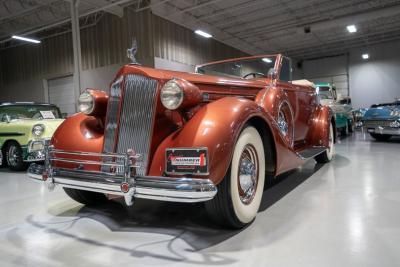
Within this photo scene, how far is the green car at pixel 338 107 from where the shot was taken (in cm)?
924

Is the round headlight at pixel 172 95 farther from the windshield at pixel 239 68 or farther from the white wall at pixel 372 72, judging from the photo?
the white wall at pixel 372 72

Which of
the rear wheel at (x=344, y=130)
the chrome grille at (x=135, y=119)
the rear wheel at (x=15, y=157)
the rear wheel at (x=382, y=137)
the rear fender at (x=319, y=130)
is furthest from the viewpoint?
the rear wheel at (x=344, y=130)

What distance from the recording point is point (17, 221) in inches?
114

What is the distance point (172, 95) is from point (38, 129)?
4.14 m

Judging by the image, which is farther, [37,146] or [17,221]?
[37,146]

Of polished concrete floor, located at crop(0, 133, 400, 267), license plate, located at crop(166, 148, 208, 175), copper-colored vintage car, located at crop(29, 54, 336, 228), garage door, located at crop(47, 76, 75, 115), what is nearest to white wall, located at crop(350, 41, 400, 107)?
garage door, located at crop(47, 76, 75, 115)

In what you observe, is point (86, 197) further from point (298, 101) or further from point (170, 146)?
point (298, 101)

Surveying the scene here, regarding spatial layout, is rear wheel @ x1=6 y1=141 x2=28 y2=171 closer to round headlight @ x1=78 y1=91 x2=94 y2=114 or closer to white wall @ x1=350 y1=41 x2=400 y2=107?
round headlight @ x1=78 y1=91 x2=94 y2=114

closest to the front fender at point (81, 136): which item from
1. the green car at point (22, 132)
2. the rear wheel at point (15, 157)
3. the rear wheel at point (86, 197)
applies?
→ the rear wheel at point (86, 197)

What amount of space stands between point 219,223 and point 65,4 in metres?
11.6

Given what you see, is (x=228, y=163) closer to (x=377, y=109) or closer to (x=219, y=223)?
(x=219, y=223)

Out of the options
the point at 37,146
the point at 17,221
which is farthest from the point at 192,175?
the point at 37,146

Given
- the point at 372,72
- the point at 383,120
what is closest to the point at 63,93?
the point at 383,120

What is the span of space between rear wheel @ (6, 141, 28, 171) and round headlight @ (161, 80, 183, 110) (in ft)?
15.1
